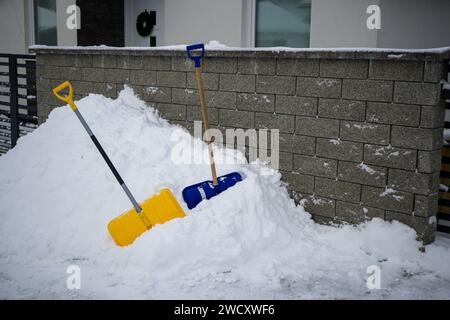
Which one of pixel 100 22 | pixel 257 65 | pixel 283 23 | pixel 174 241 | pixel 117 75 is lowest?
pixel 174 241

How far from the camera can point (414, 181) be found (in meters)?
4.15

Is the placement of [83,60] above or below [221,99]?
above

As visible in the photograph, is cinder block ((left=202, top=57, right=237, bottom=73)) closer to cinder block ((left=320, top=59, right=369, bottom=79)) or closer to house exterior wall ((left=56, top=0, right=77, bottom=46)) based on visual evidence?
cinder block ((left=320, top=59, right=369, bottom=79))

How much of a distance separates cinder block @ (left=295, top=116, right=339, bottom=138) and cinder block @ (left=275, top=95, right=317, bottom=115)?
67 mm

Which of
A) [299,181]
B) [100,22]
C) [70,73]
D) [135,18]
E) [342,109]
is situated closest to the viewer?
[342,109]

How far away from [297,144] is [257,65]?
890 mm

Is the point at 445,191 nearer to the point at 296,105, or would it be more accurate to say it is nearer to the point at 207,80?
the point at 296,105

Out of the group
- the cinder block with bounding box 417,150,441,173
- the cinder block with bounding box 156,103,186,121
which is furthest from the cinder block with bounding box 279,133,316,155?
the cinder block with bounding box 156,103,186,121

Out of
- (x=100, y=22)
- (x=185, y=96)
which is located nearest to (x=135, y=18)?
(x=100, y=22)

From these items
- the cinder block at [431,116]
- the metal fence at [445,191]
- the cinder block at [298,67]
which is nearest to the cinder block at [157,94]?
the cinder block at [298,67]

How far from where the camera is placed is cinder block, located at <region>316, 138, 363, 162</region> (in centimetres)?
445

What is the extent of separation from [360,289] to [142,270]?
1.66 metres

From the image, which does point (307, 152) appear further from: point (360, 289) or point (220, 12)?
point (220, 12)

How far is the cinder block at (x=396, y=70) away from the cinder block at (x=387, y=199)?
3.17ft
